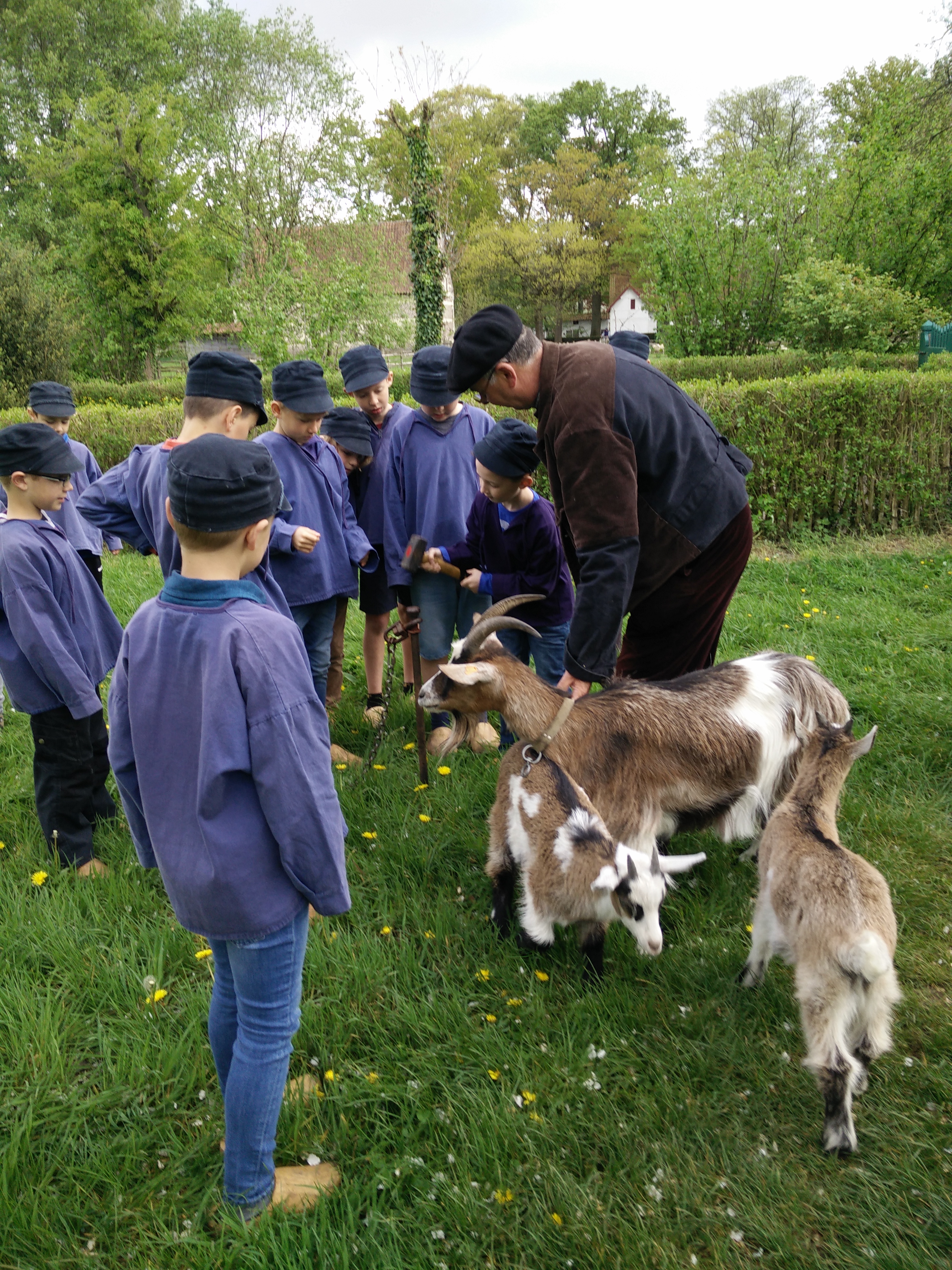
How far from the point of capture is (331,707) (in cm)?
546

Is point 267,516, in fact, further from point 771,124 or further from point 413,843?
point 771,124

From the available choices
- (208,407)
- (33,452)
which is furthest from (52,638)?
(208,407)

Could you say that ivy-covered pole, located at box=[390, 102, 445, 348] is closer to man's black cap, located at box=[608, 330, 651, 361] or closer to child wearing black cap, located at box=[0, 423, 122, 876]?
man's black cap, located at box=[608, 330, 651, 361]

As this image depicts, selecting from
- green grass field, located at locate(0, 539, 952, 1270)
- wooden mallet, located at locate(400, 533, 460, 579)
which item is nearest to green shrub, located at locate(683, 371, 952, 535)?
wooden mallet, located at locate(400, 533, 460, 579)

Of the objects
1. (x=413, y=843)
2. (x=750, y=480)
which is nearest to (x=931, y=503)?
(x=750, y=480)

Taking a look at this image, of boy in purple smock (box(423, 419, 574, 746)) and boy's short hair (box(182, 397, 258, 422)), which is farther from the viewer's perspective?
boy in purple smock (box(423, 419, 574, 746))

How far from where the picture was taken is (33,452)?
3.63 m

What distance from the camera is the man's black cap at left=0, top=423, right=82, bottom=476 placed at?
361 cm

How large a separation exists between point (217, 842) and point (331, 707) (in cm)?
363

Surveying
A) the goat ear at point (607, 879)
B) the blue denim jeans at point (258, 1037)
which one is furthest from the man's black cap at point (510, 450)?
the blue denim jeans at point (258, 1037)

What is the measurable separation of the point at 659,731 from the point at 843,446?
21.9 feet

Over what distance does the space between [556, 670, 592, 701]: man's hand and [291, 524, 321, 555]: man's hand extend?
1.54 m

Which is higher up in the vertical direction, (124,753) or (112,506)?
(112,506)

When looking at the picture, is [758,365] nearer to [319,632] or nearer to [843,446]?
[843,446]
